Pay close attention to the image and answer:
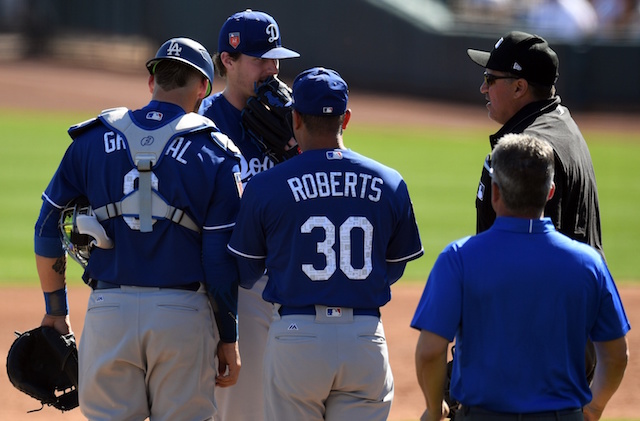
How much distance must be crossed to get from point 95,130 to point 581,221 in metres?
2.06

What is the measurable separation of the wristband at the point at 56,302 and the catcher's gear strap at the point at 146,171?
1.55ft

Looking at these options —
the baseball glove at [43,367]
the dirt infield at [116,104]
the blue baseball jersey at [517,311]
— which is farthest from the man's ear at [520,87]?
the dirt infield at [116,104]

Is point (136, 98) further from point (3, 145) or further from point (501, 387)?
point (501, 387)

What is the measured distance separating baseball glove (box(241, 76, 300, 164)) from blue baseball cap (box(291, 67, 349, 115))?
2.15ft

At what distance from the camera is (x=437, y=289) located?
2.99 metres

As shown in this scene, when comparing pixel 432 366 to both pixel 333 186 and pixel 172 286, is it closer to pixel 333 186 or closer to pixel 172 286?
pixel 333 186

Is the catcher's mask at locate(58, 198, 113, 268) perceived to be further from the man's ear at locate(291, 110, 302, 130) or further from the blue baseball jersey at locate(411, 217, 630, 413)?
the blue baseball jersey at locate(411, 217, 630, 413)

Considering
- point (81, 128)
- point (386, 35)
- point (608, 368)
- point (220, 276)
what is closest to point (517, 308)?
point (608, 368)

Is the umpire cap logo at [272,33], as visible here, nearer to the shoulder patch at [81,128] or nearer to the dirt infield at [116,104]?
the shoulder patch at [81,128]

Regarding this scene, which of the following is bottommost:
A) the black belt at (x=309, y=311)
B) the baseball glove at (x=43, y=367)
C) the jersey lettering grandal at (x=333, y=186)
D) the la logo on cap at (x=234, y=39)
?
the baseball glove at (x=43, y=367)

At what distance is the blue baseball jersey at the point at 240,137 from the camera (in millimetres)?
4423

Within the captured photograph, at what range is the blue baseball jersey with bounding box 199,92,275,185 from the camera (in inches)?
174

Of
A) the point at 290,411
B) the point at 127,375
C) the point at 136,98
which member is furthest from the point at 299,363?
the point at 136,98

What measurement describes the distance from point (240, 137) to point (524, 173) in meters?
1.83
